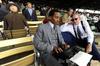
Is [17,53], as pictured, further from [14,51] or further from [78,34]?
[78,34]

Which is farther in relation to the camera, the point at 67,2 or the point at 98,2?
the point at 67,2

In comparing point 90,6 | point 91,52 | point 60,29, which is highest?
point 90,6

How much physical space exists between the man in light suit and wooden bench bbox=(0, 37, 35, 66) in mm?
287

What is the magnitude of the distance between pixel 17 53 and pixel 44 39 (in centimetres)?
45

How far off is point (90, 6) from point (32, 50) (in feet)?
6.54

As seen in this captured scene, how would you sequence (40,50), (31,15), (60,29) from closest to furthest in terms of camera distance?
(40,50) → (60,29) → (31,15)

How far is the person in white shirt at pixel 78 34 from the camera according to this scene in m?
5.41

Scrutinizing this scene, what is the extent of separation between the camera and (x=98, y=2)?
11.7ft

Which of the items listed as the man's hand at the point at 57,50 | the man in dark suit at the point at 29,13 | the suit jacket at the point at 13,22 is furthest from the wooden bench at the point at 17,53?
the man in dark suit at the point at 29,13

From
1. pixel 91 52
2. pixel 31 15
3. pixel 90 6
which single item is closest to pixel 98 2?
pixel 90 6

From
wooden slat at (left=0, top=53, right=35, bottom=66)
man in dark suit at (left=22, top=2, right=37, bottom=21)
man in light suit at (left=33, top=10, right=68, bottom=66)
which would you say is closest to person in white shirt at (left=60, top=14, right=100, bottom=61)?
man in light suit at (left=33, top=10, right=68, bottom=66)

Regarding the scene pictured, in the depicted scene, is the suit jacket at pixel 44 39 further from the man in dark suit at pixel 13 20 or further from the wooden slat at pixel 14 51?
the man in dark suit at pixel 13 20

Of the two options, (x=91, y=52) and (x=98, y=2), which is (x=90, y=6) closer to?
(x=98, y=2)

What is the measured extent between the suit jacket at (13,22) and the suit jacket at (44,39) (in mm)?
2740
